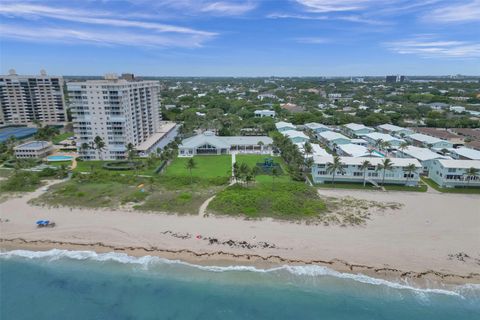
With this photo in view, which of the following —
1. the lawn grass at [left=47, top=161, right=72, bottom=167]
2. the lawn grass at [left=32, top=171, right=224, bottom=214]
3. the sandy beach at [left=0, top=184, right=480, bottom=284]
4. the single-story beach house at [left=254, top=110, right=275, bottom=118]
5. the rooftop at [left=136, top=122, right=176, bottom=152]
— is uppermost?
the single-story beach house at [left=254, top=110, right=275, bottom=118]

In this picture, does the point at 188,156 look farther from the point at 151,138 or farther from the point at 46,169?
the point at 46,169

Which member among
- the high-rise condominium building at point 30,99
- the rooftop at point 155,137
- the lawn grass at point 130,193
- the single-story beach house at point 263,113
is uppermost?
the high-rise condominium building at point 30,99

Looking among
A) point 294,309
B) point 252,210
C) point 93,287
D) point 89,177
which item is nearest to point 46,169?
point 89,177

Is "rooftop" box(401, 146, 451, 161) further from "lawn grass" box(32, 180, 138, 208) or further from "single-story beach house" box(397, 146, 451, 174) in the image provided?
"lawn grass" box(32, 180, 138, 208)

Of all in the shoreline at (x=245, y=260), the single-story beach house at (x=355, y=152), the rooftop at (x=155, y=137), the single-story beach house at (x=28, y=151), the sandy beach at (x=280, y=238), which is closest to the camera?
the shoreline at (x=245, y=260)

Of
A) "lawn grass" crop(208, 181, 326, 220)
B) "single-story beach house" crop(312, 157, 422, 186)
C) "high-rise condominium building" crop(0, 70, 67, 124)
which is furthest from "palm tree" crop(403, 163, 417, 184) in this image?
"high-rise condominium building" crop(0, 70, 67, 124)

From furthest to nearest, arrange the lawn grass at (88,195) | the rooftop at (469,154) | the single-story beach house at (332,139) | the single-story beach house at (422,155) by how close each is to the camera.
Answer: the single-story beach house at (332,139) → the rooftop at (469,154) → the single-story beach house at (422,155) → the lawn grass at (88,195)

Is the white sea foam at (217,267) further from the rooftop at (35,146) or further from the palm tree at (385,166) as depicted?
the rooftop at (35,146)

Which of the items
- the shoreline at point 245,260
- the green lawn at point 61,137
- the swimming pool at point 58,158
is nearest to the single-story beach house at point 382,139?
the shoreline at point 245,260
